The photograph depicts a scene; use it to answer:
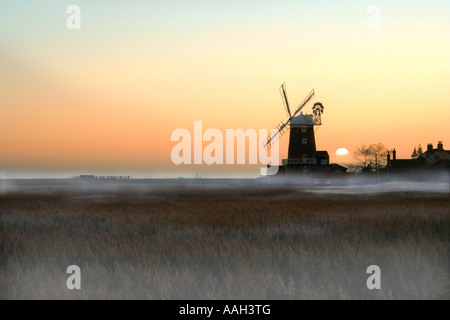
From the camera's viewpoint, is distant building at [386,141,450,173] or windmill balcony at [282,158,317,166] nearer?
windmill balcony at [282,158,317,166]

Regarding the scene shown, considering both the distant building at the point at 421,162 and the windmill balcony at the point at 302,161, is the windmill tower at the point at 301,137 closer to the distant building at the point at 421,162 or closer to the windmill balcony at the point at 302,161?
the windmill balcony at the point at 302,161

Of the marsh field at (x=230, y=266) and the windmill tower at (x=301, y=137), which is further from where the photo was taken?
the windmill tower at (x=301, y=137)

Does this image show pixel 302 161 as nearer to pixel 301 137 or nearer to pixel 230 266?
pixel 301 137

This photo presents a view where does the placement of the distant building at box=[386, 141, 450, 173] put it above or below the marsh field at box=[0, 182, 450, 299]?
below

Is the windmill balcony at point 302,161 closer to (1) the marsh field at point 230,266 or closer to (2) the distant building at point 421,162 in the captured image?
(2) the distant building at point 421,162

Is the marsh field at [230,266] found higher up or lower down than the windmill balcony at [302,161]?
higher up

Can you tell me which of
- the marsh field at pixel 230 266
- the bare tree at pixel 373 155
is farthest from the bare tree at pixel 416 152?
the marsh field at pixel 230 266

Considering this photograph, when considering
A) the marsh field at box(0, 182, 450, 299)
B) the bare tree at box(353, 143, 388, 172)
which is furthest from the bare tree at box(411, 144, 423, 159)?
the marsh field at box(0, 182, 450, 299)

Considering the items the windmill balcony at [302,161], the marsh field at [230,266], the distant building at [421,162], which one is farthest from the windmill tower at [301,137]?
the marsh field at [230,266]

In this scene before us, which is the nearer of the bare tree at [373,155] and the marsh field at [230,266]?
the marsh field at [230,266]

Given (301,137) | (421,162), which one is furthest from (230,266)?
(421,162)

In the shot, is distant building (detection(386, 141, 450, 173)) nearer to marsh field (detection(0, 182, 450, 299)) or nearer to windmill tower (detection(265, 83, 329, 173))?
windmill tower (detection(265, 83, 329, 173))

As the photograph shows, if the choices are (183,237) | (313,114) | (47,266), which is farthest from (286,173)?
(47,266)
